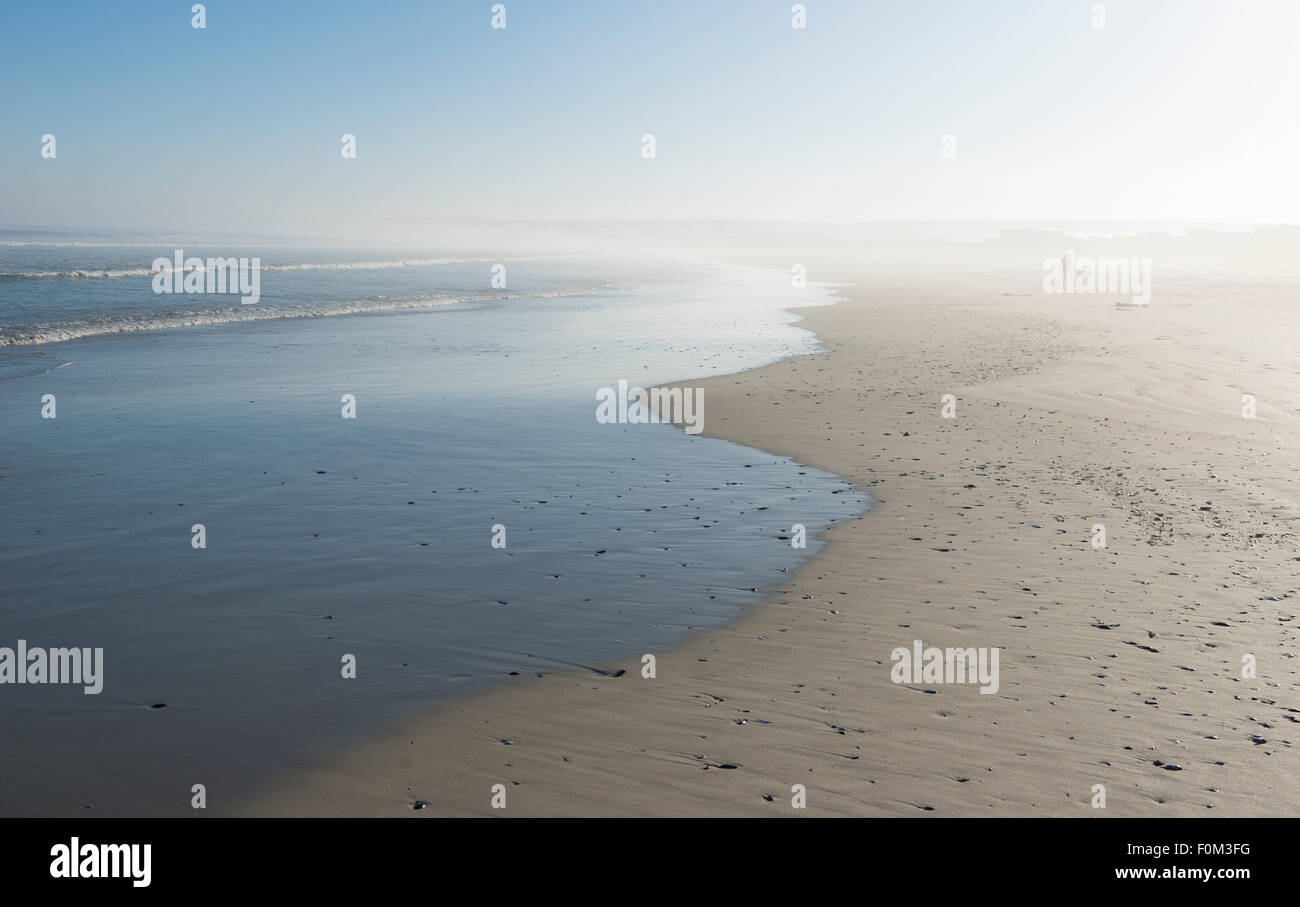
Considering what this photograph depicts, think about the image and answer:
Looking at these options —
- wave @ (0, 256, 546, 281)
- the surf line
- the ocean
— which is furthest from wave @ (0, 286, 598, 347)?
wave @ (0, 256, 546, 281)

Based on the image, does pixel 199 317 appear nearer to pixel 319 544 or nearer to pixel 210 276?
pixel 319 544

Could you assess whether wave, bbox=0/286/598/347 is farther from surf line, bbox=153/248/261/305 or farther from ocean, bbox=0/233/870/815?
ocean, bbox=0/233/870/815

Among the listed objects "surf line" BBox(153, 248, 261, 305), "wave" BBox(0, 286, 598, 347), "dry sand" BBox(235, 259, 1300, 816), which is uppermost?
"surf line" BBox(153, 248, 261, 305)

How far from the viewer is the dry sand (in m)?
4.69

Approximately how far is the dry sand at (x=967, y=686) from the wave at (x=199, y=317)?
65.6 feet

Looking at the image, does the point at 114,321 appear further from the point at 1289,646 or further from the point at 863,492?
the point at 1289,646

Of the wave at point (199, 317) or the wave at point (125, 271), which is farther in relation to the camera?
the wave at point (125, 271)

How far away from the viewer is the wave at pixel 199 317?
2416 cm

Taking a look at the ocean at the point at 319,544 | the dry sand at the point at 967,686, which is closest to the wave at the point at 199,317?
the ocean at the point at 319,544

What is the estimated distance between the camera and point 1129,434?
13.5m

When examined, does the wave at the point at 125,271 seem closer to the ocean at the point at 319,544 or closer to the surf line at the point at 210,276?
the surf line at the point at 210,276

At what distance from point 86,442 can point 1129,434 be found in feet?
47.2

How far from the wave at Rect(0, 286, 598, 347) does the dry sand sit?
65.6ft
